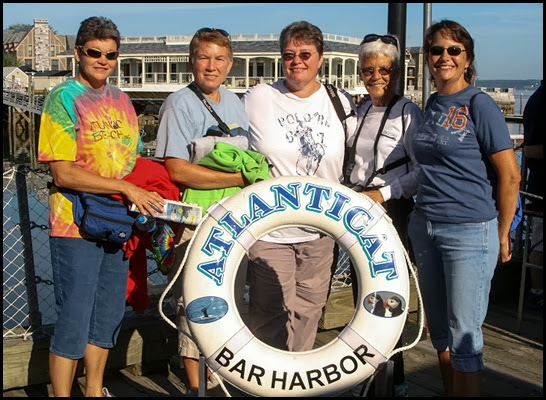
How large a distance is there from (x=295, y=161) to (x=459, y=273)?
2.49ft

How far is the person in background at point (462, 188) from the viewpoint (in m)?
2.43

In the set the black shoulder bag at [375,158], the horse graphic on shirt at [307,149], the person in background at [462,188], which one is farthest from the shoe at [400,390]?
the horse graphic on shirt at [307,149]

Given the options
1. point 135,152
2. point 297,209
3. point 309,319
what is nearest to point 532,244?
point 309,319

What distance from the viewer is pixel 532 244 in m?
4.23

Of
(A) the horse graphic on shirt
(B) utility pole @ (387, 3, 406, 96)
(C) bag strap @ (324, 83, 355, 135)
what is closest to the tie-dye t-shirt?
(A) the horse graphic on shirt

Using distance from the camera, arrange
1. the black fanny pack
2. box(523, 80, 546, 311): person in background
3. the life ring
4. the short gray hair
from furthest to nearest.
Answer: box(523, 80, 546, 311): person in background
the short gray hair
the black fanny pack
the life ring

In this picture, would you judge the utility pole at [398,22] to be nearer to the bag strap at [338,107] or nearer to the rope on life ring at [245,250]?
the bag strap at [338,107]

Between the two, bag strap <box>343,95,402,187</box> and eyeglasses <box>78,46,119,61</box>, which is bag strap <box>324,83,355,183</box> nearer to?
bag strap <box>343,95,402,187</box>

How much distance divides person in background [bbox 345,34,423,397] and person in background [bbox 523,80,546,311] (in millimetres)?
1105

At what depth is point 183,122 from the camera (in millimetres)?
2617

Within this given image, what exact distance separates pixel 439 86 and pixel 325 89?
517mm

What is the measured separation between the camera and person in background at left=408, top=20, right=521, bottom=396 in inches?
95.7

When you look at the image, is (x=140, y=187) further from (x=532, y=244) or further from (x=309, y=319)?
(x=532, y=244)

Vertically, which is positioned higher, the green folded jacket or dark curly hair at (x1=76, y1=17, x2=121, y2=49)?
dark curly hair at (x1=76, y1=17, x2=121, y2=49)
